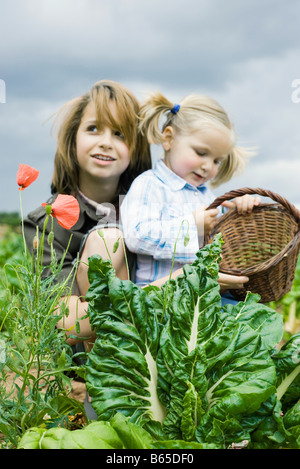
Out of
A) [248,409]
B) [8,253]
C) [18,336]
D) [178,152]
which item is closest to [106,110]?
[178,152]

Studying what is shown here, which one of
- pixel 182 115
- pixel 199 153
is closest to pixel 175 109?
pixel 182 115

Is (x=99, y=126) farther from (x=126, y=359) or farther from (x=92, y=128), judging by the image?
(x=126, y=359)

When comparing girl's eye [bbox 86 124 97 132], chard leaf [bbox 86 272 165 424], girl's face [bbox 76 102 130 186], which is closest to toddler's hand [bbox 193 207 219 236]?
girl's face [bbox 76 102 130 186]

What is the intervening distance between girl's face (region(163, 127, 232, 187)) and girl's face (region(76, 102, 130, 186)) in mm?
252

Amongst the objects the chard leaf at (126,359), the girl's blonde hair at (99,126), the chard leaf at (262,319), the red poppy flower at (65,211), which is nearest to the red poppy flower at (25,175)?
the red poppy flower at (65,211)

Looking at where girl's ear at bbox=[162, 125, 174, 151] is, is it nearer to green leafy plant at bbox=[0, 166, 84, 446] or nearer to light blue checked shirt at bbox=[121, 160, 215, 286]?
light blue checked shirt at bbox=[121, 160, 215, 286]

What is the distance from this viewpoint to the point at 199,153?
241cm

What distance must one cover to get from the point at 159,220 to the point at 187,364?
3.48ft

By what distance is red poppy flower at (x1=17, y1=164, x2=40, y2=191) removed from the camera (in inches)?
57.6

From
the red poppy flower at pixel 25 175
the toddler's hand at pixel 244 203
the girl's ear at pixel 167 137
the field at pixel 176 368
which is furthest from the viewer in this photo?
the girl's ear at pixel 167 137

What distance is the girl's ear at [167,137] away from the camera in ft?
8.29

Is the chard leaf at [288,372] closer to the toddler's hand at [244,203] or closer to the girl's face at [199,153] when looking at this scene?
the toddler's hand at [244,203]

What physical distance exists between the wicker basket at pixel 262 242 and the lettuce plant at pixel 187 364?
0.62 metres
